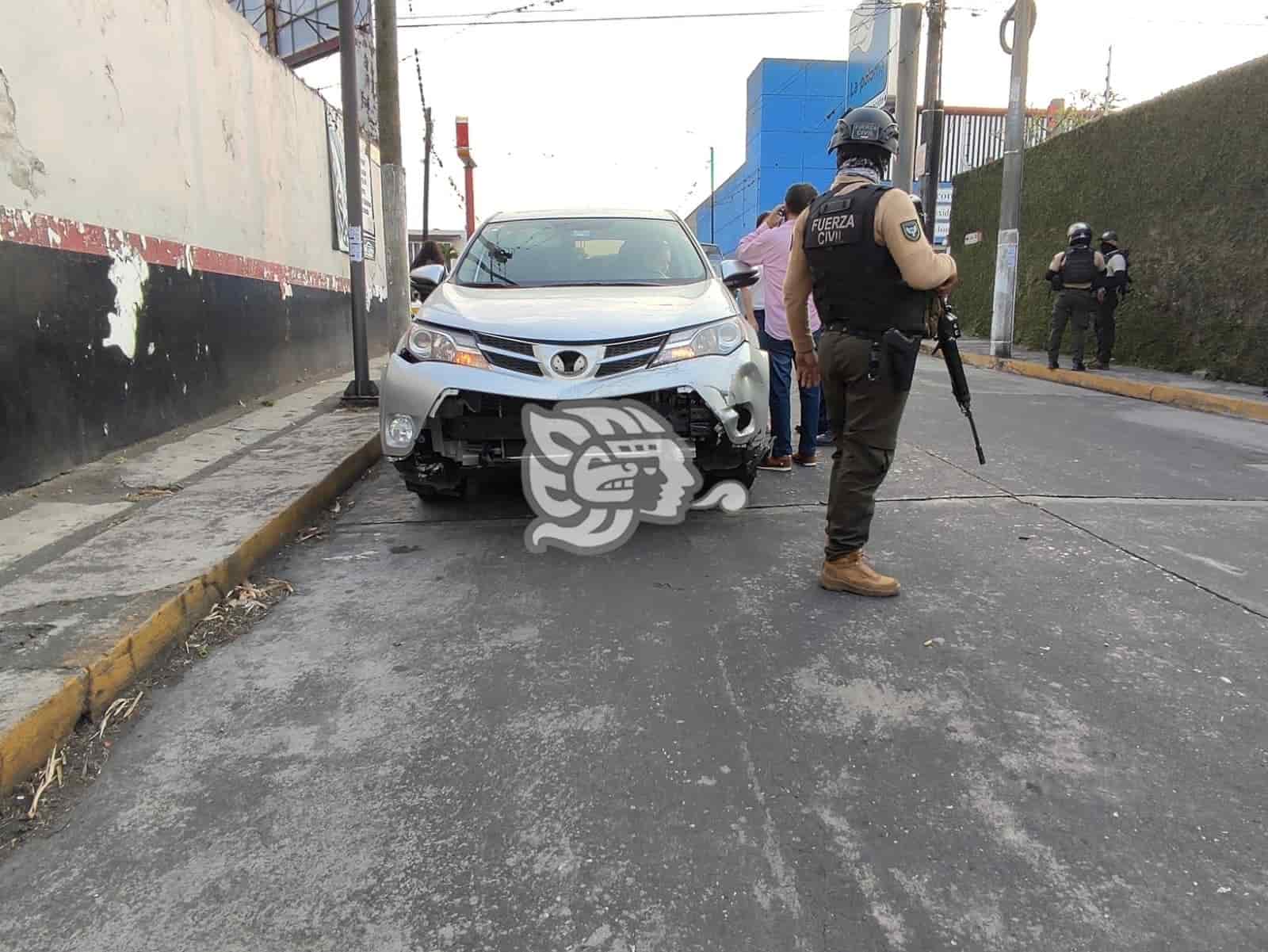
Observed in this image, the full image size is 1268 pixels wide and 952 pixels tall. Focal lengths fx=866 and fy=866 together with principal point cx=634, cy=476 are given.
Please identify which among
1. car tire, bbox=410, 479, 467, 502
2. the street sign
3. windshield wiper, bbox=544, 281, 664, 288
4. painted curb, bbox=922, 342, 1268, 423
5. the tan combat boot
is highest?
the street sign

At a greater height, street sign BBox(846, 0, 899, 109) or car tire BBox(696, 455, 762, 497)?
street sign BBox(846, 0, 899, 109)

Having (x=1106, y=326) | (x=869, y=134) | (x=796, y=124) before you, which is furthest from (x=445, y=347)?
(x=796, y=124)

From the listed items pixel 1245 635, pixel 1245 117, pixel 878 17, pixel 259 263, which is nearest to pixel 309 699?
pixel 1245 635

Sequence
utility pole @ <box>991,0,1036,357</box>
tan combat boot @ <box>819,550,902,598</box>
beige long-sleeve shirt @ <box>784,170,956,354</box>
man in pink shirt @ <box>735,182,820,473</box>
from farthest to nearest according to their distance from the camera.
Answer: utility pole @ <box>991,0,1036,357</box> < man in pink shirt @ <box>735,182,820,473</box> < tan combat boot @ <box>819,550,902,598</box> < beige long-sleeve shirt @ <box>784,170,956,354</box>

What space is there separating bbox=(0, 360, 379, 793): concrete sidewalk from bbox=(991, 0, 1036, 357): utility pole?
9980 mm

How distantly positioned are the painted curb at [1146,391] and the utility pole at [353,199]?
5.39 meters

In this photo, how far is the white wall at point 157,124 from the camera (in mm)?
4871

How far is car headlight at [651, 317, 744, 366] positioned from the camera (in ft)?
13.1

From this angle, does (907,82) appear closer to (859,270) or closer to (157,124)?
(157,124)

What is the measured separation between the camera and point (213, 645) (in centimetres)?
322

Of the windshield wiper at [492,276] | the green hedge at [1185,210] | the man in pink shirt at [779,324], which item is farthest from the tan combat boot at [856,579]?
the green hedge at [1185,210]

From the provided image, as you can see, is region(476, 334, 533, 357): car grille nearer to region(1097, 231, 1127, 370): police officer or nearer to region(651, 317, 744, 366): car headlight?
region(651, 317, 744, 366): car headlight

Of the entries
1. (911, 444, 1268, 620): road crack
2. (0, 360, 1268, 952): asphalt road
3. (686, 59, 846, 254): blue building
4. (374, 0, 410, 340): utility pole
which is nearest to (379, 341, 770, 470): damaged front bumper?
(0, 360, 1268, 952): asphalt road

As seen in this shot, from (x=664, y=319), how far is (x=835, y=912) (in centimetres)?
282
